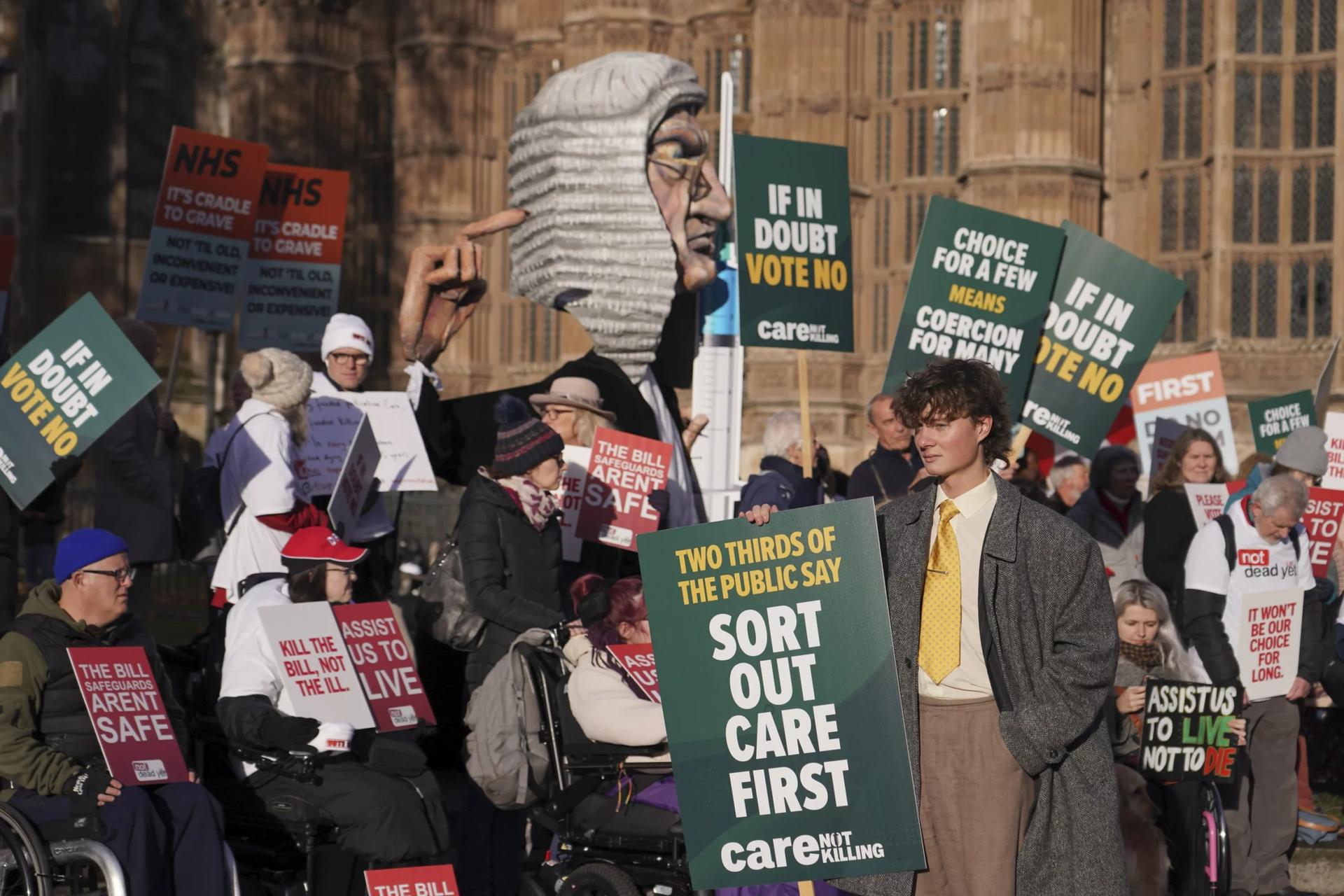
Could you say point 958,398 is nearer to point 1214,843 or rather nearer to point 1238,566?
point 1214,843

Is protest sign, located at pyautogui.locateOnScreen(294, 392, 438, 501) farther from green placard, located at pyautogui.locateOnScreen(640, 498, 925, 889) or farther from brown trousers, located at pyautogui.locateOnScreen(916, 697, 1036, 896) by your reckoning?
brown trousers, located at pyautogui.locateOnScreen(916, 697, 1036, 896)

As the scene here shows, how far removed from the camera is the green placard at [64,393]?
20.2ft

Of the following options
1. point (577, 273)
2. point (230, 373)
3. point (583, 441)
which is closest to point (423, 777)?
point (583, 441)

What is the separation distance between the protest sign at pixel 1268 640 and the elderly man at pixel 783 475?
1.56 m

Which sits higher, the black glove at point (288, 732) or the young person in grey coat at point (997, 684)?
the young person in grey coat at point (997, 684)

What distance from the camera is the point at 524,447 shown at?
6.43m

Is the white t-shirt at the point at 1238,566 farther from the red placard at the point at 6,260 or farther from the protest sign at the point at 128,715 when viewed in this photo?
the red placard at the point at 6,260

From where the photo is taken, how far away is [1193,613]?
7.19 m

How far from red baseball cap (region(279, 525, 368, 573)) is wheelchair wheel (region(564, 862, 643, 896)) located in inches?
43.3

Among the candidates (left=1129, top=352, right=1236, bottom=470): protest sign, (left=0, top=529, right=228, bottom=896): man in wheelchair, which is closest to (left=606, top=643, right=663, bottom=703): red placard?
(left=0, top=529, right=228, bottom=896): man in wheelchair

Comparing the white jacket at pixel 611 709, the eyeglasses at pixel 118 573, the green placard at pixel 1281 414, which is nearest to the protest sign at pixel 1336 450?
the green placard at pixel 1281 414

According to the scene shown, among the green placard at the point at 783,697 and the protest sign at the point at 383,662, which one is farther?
the protest sign at the point at 383,662

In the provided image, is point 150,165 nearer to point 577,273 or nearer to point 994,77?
point 994,77

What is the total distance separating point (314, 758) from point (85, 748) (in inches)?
24.6
